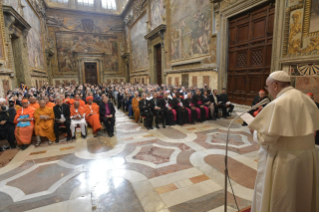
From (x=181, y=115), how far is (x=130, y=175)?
4.03m

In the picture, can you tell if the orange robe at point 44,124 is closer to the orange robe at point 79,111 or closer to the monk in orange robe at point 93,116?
the orange robe at point 79,111

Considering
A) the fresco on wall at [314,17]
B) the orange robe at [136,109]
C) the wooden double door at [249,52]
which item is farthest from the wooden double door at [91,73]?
the fresco on wall at [314,17]

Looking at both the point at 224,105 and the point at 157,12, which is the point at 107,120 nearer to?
the point at 224,105

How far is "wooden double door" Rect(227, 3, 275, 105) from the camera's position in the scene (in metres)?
7.35

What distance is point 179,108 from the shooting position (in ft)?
24.0

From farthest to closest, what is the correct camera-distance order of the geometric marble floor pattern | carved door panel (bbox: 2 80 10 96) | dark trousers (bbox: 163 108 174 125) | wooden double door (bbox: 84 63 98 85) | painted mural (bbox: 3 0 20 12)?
wooden double door (bbox: 84 63 98 85) < painted mural (bbox: 3 0 20 12) < carved door panel (bbox: 2 80 10 96) < dark trousers (bbox: 163 108 174 125) < the geometric marble floor pattern

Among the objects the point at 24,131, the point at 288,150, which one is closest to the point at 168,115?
the point at 24,131

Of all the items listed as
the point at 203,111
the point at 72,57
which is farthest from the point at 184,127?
the point at 72,57

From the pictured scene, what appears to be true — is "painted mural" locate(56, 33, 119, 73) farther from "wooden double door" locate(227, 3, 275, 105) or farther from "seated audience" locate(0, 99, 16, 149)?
"seated audience" locate(0, 99, 16, 149)

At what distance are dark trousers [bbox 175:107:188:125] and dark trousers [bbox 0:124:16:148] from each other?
5.44 meters

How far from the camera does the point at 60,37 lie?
22.1 metres

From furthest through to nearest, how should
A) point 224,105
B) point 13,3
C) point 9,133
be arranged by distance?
point 13,3
point 224,105
point 9,133

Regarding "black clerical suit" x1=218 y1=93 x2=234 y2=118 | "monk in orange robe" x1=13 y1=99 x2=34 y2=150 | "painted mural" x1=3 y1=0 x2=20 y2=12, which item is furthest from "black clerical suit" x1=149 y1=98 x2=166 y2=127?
"painted mural" x1=3 y1=0 x2=20 y2=12

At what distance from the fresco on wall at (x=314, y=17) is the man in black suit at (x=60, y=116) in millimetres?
8193
